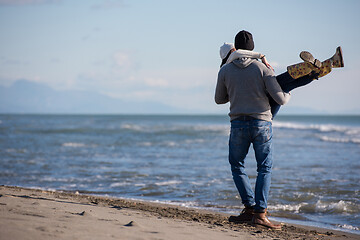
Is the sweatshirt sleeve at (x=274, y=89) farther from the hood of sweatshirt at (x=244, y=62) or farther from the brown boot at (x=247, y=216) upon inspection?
the brown boot at (x=247, y=216)

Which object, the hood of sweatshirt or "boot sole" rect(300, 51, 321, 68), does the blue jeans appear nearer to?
the hood of sweatshirt

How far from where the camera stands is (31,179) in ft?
30.0

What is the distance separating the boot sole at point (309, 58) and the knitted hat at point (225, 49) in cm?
85

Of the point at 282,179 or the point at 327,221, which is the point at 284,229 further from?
the point at 282,179

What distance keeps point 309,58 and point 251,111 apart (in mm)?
761

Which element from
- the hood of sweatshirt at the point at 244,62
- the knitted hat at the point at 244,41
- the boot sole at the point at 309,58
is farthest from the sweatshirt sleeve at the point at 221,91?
the boot sole at the point at 309,58

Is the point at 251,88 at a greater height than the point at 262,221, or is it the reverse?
the point at 251,88

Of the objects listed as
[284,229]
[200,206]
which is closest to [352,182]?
[200,206]

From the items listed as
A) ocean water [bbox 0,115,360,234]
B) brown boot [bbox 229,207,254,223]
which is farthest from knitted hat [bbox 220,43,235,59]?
ocean water [bbox 0,115,360,234]

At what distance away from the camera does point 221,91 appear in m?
4.50

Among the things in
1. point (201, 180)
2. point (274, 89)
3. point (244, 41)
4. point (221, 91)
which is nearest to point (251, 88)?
point (274, 89)

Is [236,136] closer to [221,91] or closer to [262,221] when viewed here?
[221,91]

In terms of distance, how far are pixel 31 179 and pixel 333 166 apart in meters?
7.43

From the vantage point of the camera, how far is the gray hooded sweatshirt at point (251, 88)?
13.7 ft
